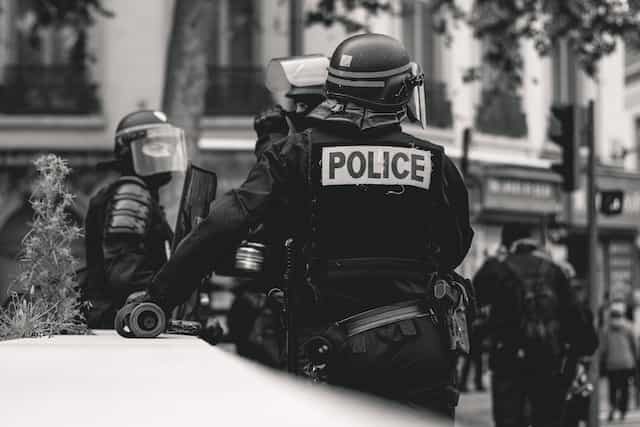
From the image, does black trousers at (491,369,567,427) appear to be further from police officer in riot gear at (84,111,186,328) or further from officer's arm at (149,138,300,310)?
officer's arm at (149,138,300,310)

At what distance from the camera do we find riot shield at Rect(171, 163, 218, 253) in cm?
547

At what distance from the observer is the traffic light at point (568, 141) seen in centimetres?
1123

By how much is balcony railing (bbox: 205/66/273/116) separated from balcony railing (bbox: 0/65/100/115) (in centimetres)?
173

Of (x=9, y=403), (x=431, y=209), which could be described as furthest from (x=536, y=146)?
(x=9, y=403)

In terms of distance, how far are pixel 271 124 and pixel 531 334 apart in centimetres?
356

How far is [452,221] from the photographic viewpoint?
4.00 metres

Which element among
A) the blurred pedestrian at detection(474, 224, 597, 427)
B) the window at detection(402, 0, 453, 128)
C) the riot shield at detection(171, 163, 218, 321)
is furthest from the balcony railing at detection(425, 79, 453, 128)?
the riot shield at detection(171, 163, 218, 321)

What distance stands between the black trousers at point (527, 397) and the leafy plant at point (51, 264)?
4833 mm

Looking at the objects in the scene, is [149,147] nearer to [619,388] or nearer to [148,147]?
[148,147]

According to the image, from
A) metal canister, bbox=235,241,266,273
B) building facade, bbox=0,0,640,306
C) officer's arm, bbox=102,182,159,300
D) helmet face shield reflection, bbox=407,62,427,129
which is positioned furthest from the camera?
building facade, bbox=0,0,640,306

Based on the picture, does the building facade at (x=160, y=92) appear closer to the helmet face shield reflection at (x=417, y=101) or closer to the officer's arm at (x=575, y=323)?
the officer's arm at (x=575, y=323)

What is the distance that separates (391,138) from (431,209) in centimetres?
24

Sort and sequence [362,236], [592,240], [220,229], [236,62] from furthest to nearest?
[236,62], [592,240], [362,236], [220,229]

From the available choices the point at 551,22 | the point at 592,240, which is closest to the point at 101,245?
the point at 592,240
